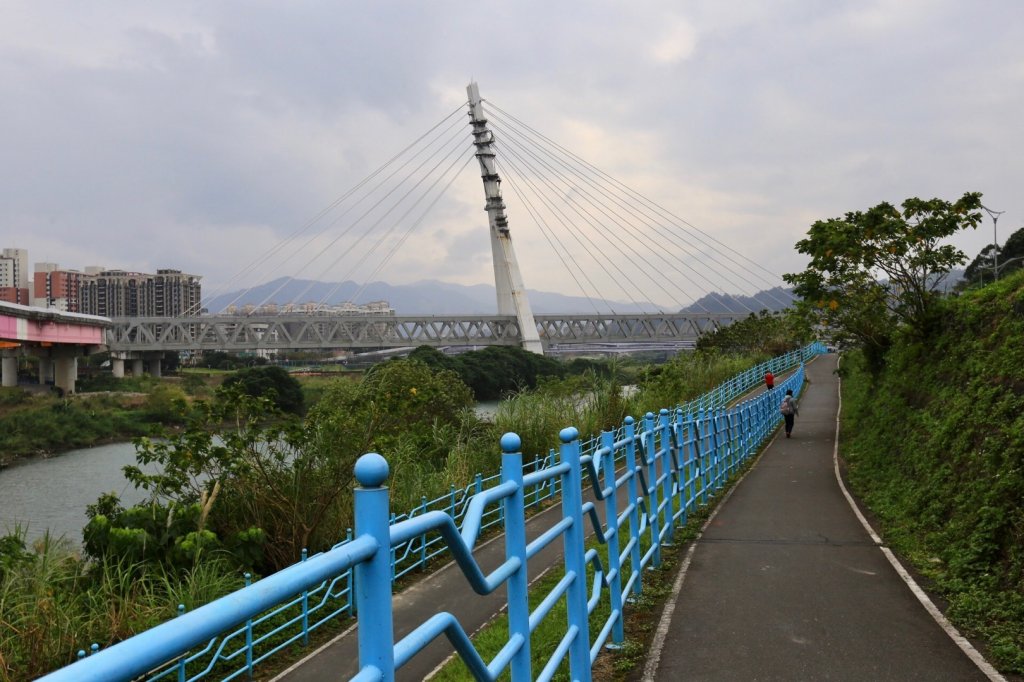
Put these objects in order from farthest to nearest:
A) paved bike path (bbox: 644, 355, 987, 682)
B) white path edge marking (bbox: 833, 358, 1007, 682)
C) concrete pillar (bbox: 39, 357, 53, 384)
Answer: concrete pillar (bbox: 39, 357, 53, 384) → paved bike path (bbox: 644, 355, 987, 682) → white path edge marking (bbox: 833, 358, 1007, 682)

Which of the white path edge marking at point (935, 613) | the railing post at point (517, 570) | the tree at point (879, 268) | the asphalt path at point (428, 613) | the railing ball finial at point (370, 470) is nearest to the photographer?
the railing ball finial at point (370, 470)

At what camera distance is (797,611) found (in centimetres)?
700

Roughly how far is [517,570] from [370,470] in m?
1.70

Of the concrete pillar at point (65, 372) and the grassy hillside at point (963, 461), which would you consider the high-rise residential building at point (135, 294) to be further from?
the grassy hillside at point (963, 461)

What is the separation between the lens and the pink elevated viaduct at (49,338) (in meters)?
43.7

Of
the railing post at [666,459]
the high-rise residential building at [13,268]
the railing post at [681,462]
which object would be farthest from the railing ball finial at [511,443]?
→ the high-rise residential building at [13,268]

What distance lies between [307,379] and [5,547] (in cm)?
4349

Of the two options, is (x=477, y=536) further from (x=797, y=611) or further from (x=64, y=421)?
(x=64, y=421)

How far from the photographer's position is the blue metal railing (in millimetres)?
1375

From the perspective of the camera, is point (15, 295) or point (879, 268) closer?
point (879, 268)

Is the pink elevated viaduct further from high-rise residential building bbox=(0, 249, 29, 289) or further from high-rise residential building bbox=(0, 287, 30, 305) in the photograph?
high-rise residential building bbox=(0, 249, 29, 289)

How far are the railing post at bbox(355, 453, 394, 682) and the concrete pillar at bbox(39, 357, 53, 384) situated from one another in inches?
2733

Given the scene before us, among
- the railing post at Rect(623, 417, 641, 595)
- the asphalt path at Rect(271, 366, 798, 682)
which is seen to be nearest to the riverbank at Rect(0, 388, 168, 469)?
the asphalt path at Rect(271, 366, 798, 682)

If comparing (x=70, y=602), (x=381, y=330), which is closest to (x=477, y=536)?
(x=70, y=602)
